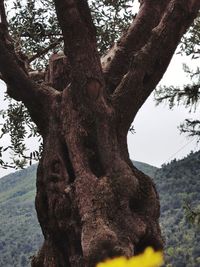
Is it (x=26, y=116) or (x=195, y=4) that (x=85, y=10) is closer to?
(x=195, y=4)

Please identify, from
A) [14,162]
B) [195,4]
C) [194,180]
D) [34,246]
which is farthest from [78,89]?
[34,246]

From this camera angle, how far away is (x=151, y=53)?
573 centimetres

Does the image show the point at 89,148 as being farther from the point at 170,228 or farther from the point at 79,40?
the point at 170,228

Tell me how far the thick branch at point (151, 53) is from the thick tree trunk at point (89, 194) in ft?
0.79

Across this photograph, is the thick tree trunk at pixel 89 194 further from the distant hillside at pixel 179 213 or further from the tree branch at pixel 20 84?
the distant hillside at pixel 179 213

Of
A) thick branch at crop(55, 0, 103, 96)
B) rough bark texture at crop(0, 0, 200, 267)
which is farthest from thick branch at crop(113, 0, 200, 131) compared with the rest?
thick branch at crop(55, 0, 103, 96)

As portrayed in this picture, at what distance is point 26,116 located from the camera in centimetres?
984

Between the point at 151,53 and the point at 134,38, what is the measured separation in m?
1.16

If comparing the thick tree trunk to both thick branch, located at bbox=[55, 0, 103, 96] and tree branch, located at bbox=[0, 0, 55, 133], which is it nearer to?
thick branch, located at bbox=[55, 0, 103, 96]

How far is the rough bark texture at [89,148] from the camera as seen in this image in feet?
15.6

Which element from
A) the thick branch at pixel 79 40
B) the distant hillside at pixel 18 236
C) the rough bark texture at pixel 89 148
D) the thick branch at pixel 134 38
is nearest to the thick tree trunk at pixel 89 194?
the rough bark texture at pixel 89 148

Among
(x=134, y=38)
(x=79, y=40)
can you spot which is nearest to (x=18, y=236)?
(x=134, y=38)

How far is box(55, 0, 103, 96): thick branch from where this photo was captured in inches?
210

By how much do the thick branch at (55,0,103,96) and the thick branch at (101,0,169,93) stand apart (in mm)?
1187
